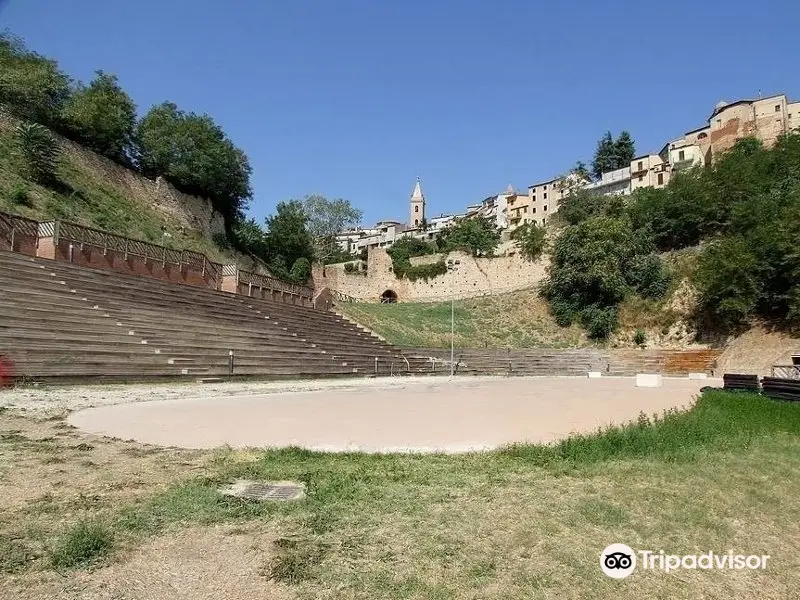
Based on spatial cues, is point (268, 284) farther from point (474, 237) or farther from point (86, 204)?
point (474, 237)

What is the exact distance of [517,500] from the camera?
12.5 feet

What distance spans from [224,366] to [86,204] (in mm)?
18789

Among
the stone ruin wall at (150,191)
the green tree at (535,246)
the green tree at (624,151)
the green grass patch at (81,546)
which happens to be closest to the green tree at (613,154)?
the green tree at (624,151)

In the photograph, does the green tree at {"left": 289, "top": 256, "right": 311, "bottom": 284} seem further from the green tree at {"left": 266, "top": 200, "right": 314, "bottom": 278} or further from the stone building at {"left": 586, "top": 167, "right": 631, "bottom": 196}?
the stone building at {"left": 586, "top": 167, "right": 631, "bottom": 196}

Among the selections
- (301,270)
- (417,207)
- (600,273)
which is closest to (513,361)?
(600,273)

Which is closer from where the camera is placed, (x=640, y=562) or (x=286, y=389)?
(x=640, y=562)

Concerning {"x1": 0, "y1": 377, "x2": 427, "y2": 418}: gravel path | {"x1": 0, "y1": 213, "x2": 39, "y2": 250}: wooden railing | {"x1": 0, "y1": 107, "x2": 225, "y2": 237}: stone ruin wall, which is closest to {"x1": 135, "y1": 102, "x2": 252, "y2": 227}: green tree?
{"x1": 0, "y1": 107, "x2": 225, "y2": 237}: stone ruin wall

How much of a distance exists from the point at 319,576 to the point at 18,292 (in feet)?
46.2

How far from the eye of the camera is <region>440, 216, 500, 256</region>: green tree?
61253 millimetres

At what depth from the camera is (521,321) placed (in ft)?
136

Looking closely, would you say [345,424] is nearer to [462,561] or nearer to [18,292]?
[462,561]

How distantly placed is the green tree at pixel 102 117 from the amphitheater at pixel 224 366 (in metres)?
17.6

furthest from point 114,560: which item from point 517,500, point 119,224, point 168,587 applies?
point 119,224

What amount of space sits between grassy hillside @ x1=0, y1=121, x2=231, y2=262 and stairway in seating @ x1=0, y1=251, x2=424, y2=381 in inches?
404
